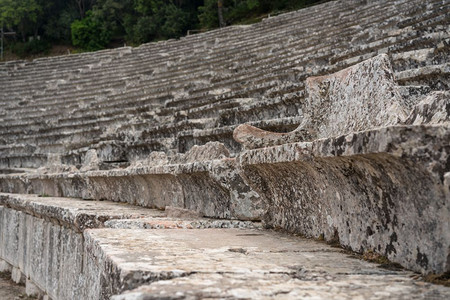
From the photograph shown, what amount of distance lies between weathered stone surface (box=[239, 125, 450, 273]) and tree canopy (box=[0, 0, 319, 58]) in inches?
939

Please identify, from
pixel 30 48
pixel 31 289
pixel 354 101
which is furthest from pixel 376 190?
pixel 30 48

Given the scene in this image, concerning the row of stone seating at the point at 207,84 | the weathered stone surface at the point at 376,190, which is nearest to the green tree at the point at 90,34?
the row of stone seating at the point at 207,84

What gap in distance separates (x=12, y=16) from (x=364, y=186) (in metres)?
34.9

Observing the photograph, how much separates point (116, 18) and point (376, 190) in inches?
1322

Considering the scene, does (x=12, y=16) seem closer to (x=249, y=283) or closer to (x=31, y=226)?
(x=31, y=226)

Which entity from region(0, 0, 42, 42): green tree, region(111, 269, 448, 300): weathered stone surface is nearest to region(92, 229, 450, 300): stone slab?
region(111, 269, 448, 300): weathered stone surface

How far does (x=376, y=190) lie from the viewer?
1697 millimetres

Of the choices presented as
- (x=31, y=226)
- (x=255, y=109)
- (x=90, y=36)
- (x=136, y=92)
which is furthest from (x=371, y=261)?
(x=90, y=36)

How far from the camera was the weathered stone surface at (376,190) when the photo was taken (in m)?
1.36

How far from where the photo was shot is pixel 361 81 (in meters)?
2.18

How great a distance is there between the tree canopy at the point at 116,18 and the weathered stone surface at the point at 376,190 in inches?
939

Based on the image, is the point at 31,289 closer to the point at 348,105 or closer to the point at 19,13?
the point at 348,105

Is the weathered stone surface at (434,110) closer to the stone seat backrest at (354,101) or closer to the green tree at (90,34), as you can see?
the stone seat backrest at (354,101)

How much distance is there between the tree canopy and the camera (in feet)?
93.2
